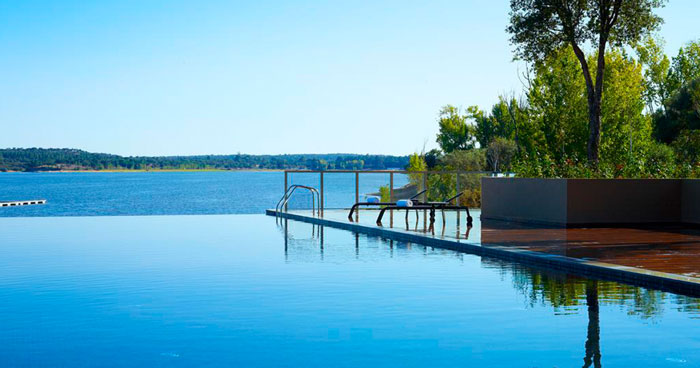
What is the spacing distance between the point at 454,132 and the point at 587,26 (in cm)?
5087

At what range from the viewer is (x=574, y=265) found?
26.2 feet

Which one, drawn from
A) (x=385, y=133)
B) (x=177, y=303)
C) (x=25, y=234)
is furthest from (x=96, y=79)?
(x=177, y=303)

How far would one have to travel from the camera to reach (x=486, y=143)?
63.9m

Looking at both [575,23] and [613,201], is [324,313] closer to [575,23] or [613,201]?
[613,201]

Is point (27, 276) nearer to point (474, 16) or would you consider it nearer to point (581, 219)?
point (581, 219)

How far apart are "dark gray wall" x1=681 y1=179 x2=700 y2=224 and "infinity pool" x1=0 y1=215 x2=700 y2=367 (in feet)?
19.0

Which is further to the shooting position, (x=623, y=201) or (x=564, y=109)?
(x=564, y=109)

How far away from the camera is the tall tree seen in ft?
50.3

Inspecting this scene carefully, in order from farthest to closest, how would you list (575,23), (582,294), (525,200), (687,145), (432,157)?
(432,157), (687,145), (575,23), (525,200), (582,294)

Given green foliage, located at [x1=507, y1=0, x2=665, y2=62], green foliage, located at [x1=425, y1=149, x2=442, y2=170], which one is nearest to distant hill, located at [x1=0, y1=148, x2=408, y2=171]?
green foliage, located at [x1=425, y1=149, x2=442, y2=170]

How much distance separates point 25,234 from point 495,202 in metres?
8.40

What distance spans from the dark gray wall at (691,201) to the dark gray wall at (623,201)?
0.32 feet

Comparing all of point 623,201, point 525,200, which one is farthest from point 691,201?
point 525,200

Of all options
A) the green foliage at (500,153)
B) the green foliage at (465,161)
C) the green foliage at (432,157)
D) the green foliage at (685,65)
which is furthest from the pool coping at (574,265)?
the green foliage at (432,157)
